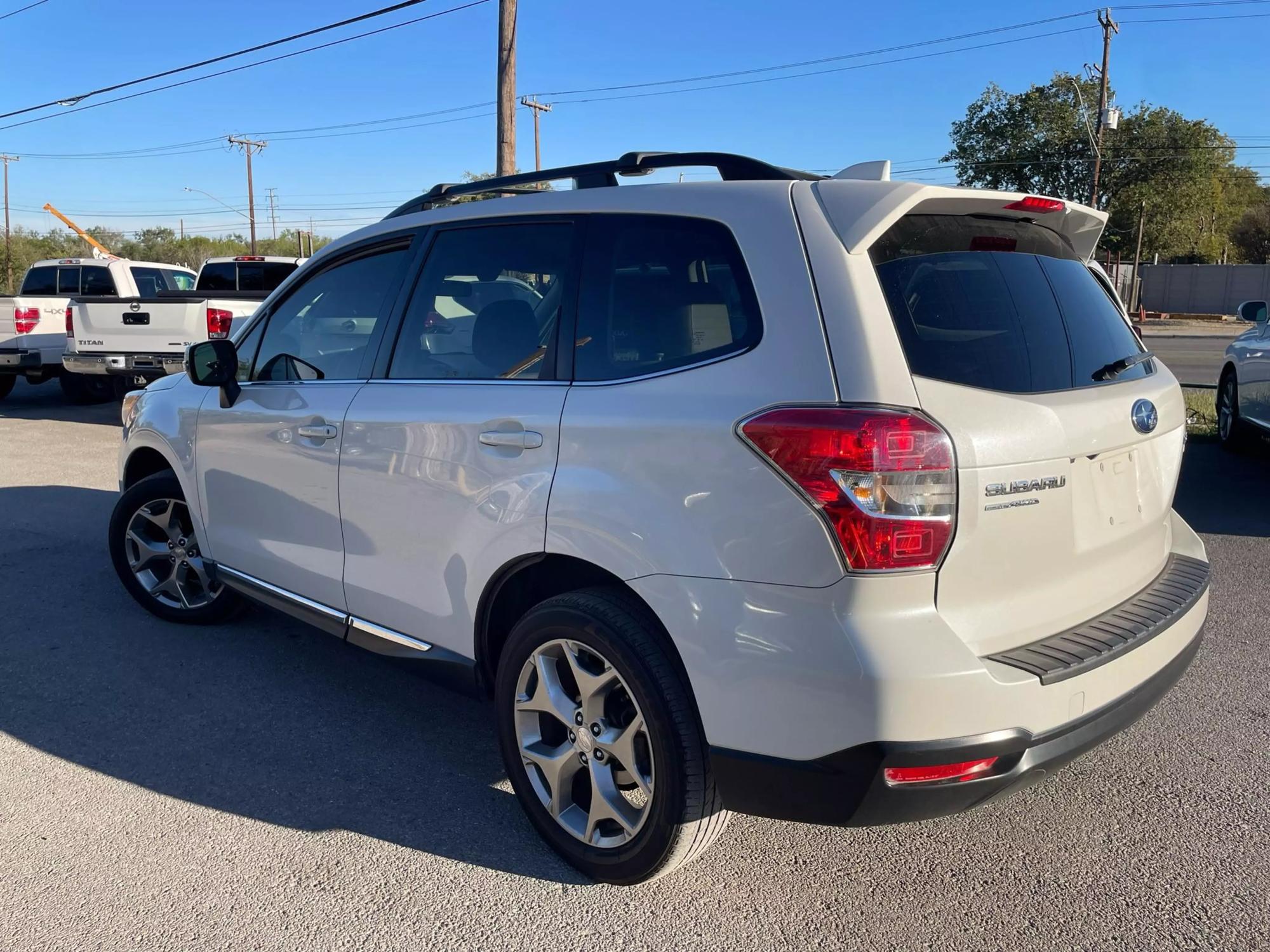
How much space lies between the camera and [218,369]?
13.8 ft

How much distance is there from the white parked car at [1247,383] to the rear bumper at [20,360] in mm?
13745

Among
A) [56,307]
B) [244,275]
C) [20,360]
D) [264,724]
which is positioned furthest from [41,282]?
[264,724]

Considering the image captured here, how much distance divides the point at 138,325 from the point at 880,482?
447 inches

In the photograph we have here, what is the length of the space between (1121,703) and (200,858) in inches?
102

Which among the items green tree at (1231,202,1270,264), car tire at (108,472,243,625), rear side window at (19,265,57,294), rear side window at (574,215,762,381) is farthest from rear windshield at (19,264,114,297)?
green tree at (1231,202,1270,264)

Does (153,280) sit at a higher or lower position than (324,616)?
higher

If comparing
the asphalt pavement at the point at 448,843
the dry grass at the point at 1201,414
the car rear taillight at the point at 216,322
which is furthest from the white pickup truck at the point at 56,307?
the dry grass at the point at 1201,414

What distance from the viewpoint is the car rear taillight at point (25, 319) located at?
13.3 m

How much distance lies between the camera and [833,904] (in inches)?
109

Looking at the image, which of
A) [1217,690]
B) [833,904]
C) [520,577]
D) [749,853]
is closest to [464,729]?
[520,577]

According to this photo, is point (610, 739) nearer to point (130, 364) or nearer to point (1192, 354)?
point (130, 364)

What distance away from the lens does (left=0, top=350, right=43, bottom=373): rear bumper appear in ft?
43.4

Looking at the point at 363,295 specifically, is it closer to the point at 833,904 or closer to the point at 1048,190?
the point at 833,904

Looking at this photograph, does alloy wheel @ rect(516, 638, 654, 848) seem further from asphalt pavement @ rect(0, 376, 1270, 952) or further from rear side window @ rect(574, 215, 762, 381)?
rear side window @ rect(574, 215, 762, 381)
